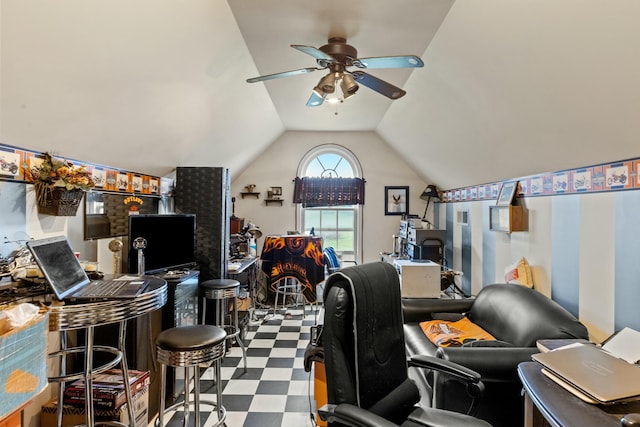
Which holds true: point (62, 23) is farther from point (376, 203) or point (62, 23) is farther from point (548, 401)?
point (376, 203)

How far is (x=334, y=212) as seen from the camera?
6.30 m

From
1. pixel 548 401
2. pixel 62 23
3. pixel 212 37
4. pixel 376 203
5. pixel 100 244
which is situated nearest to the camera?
pixel 548 401

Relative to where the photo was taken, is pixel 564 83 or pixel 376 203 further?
pixel 376 203

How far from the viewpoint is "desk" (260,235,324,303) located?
462cm

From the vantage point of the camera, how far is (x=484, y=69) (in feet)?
8.19

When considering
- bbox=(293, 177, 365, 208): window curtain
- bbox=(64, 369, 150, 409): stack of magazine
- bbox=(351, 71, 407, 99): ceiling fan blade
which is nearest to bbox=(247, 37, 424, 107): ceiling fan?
bbox=(351, 71, 407, 99): ceiling fan blade

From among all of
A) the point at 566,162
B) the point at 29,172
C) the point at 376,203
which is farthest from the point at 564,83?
the point at 376,203

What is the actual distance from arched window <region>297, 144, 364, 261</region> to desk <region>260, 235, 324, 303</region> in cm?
151

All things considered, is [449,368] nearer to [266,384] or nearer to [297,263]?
[266,384]

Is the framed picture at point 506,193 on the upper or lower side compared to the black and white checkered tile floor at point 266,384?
upper

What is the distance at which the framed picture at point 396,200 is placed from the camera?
20.1ft

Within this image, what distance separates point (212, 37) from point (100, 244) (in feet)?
5.72

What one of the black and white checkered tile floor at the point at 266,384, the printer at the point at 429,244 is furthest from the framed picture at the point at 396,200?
the black and white checkered tile floor at the point at 266,384

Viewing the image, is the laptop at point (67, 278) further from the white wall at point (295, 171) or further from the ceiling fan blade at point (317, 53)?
the white wall at point (295, 171)
